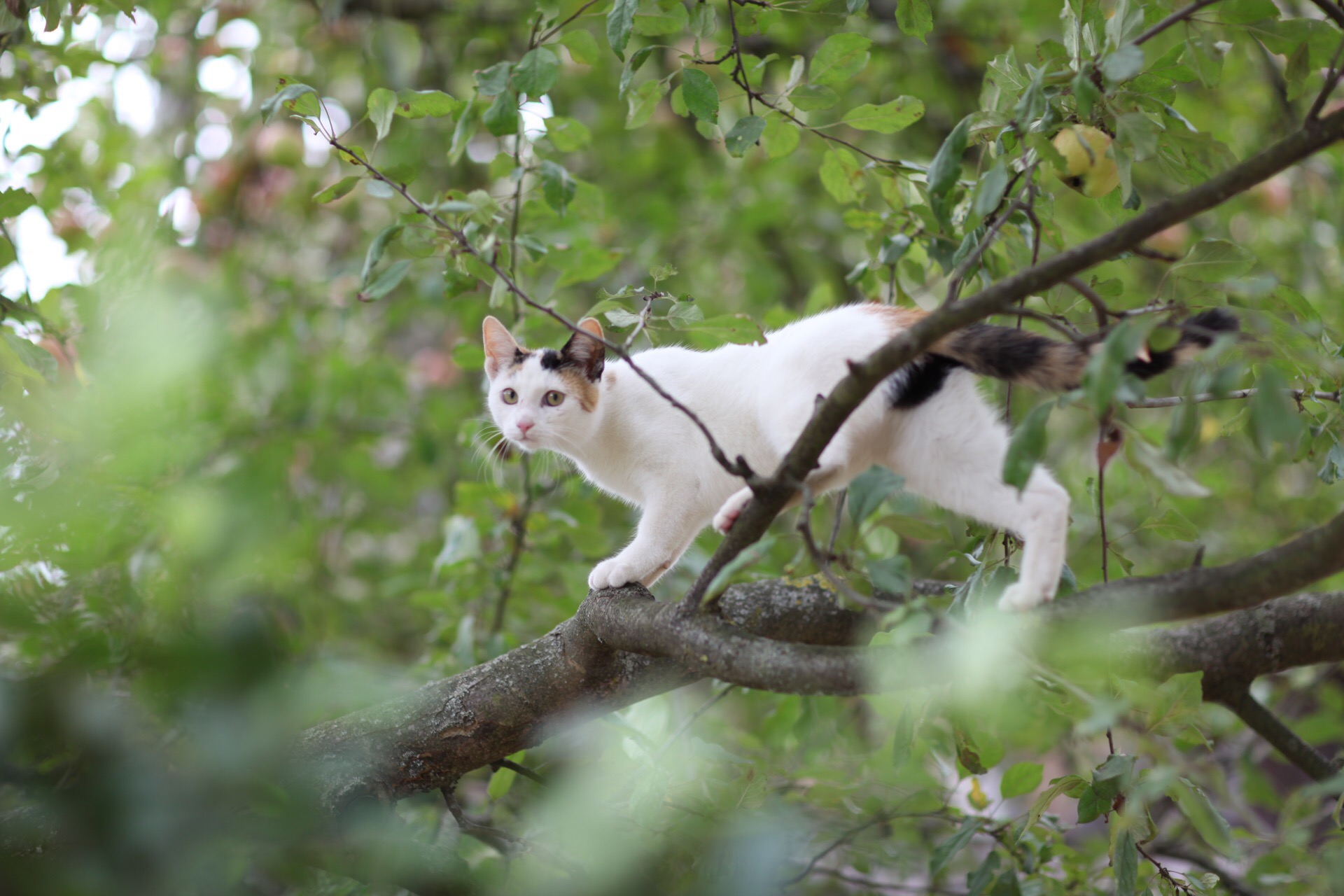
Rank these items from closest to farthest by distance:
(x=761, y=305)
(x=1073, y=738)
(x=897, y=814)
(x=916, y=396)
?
(x=916, y=396) → (x=897, y=814) → (x=1073, y=738) → (x=761, y=305)

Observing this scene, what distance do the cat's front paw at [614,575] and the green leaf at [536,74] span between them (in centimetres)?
80

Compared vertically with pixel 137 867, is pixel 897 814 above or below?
below

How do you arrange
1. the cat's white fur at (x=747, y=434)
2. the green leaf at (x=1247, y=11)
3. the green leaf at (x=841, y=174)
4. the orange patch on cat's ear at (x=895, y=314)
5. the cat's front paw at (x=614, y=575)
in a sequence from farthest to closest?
the green leaf at (x=841, y=174) → the cat's front paw at (x=614, y=575) → the orange patch on cat's ear at (x=895, y=314) → the cat's white fur at (x=747, y=434) → the green leaf at (x=1247, y=11)

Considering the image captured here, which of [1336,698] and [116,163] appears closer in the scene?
[1336,698]

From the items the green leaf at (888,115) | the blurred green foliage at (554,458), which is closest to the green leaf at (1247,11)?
the blurred green foliage at (554,458)

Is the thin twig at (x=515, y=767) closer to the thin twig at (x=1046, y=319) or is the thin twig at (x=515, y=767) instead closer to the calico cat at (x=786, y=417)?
the calico cat at (x=786, y=417)

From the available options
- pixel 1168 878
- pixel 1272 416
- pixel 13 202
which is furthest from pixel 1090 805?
pixel 13 202

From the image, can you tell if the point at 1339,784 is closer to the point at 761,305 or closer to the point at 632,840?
the point at 632,840

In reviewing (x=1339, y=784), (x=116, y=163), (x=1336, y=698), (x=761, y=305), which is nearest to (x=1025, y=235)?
(x=1339, y=784)

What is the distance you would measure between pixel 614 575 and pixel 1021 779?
89 centimetres

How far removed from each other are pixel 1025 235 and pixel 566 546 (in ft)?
6.03

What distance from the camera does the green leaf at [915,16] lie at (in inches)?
59.2

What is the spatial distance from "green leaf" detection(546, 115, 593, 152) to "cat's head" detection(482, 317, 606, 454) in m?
0.37

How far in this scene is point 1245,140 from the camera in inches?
158
